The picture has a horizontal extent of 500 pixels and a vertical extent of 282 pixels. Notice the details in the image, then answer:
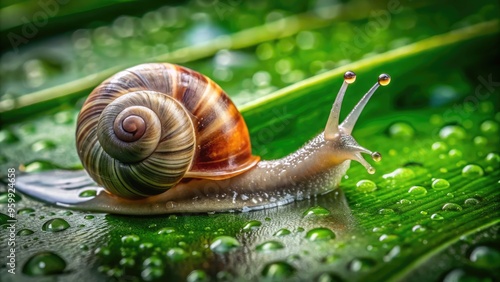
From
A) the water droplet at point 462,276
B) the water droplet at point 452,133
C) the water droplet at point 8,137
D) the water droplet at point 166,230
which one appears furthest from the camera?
the water droplet at point 8,137

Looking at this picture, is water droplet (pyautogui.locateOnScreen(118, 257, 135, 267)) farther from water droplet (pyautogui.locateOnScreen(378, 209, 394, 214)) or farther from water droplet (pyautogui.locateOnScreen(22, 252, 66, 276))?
water droplet (pyautogui.locateOnScreen(378, 209, 394, 214))

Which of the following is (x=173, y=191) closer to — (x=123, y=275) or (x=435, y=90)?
(x=123, y=275)

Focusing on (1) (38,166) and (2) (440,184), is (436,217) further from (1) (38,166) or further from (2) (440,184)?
(1) (38,166)

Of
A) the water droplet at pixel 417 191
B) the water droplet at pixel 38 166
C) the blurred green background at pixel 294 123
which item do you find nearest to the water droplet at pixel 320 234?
the blurred green background at pixel 294 123

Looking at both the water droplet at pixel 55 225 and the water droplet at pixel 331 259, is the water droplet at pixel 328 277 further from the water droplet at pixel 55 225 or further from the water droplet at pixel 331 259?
the water droplet at pixel 55 225

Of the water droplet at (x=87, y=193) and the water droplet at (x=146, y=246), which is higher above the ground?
the water droplet at (x=87, y=193)

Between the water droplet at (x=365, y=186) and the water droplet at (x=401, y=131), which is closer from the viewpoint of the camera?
the water droplet at (x=365, y=186)

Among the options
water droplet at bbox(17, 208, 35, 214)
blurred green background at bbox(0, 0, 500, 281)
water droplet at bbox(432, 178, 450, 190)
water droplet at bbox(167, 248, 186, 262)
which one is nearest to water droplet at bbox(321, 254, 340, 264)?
blurred green background at bbox(0, 0, 500, 281)

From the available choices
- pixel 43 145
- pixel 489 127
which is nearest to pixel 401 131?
pixel 489 127
